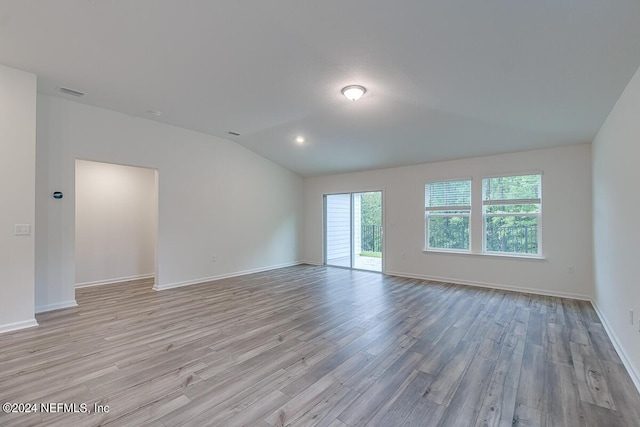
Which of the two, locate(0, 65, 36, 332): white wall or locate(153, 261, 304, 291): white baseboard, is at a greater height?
locate(0, 65, 36, 332): white wall

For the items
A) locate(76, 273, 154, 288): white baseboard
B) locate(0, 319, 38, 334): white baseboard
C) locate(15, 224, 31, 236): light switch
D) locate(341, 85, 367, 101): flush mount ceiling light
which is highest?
locate(341, 85, 367, 101): flush mount ceiling light

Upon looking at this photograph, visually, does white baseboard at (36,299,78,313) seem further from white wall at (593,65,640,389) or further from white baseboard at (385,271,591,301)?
white wall at (593,65,640,389)

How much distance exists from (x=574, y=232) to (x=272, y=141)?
17.8 ft

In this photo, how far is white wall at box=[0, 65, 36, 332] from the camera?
10.6 ft

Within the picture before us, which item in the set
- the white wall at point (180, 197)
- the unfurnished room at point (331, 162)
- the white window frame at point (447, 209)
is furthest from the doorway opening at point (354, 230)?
the white window frame at point (447, 209)

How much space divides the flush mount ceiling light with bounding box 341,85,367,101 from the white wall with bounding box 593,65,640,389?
2435 millimetres

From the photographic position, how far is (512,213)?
5082 millimetres

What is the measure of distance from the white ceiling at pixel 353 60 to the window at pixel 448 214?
121 cm

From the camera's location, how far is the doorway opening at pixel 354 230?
7.05 m

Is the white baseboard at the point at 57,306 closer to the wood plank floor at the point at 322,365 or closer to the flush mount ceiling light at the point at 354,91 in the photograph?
the wood plank floor at the point at 322,365

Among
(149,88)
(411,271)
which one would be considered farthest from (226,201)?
(411,271)

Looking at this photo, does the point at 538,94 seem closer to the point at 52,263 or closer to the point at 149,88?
the point at 149,88

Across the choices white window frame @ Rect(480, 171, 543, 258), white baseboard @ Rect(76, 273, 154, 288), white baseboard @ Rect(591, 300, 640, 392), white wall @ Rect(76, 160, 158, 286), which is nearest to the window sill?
white window frame @ Rect(480, 171, 543, 258)

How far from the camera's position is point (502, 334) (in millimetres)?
3164
